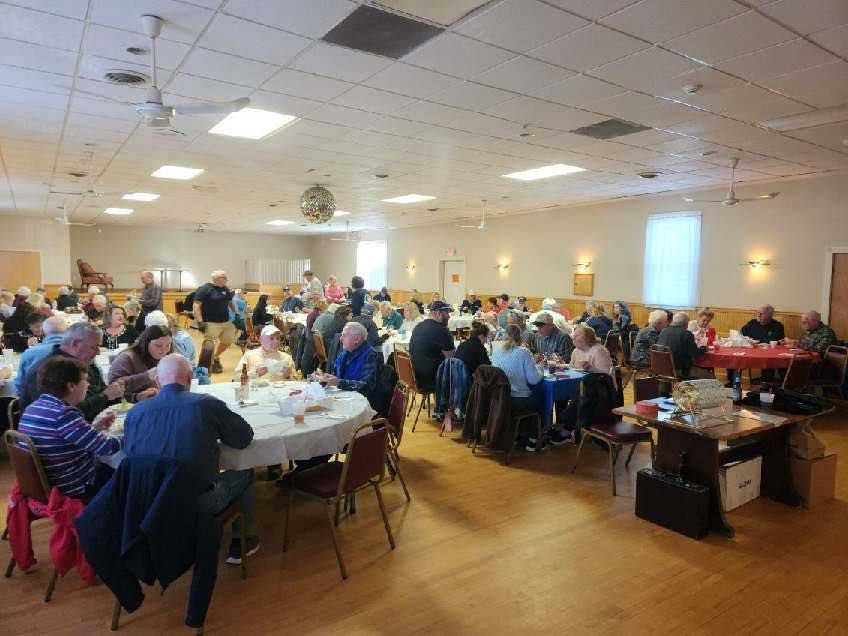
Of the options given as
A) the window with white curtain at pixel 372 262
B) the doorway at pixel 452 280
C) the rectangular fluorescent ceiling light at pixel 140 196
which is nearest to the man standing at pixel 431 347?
the rectangular fluorescent ceiling light at pixel 140 196

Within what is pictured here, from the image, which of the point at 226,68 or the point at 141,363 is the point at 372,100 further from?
the point at 141,363

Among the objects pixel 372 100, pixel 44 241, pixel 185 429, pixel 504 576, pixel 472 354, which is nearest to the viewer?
pixel 185 429

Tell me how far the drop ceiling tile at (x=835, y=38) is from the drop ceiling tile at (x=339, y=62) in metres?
2.70

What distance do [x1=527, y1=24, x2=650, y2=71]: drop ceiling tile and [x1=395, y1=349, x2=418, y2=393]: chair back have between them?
3163mm

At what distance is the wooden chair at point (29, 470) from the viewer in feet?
8.36

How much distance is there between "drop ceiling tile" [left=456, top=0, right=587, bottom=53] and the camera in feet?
9.83

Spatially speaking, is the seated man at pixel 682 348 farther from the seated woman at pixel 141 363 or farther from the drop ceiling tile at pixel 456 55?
the seated woman at pixel 141 363

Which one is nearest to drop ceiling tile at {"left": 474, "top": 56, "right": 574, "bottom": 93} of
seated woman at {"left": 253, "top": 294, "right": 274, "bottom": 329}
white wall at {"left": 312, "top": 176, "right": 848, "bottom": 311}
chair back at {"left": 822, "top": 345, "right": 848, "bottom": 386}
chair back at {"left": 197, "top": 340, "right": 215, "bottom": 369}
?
chair back at {"left": 197, "top": 340, "right": 215, "bottom": 369}

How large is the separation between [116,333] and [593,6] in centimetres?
582

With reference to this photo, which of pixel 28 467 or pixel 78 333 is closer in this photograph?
pixel 28 467

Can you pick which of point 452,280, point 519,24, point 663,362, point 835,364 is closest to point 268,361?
point 519,24

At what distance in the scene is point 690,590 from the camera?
290cm

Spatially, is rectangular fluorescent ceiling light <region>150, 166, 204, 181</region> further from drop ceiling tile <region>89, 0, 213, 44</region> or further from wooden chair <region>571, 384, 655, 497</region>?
wooden chair <region>571, 384, 655, 497</region>

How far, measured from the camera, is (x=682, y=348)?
658 cm
